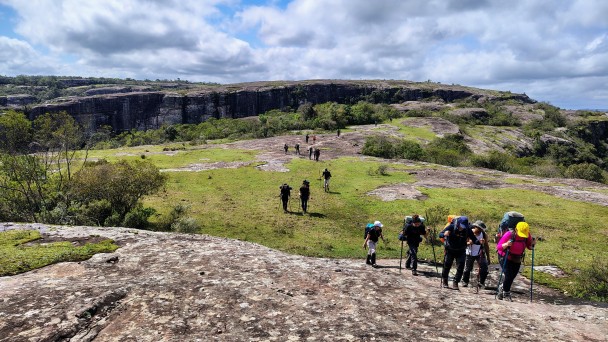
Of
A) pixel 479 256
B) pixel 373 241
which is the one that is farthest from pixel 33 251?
pixel 479 256

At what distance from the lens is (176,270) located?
1293cm

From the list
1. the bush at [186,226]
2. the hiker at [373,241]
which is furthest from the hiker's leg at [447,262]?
the bush at [186,226]

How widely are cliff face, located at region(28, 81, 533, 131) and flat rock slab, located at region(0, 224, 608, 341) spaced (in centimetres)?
13071

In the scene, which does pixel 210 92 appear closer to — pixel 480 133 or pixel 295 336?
pixel 480 133

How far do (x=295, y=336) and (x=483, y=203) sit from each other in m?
32.7

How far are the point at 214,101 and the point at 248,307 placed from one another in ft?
528

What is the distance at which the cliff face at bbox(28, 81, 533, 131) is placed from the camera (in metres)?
143

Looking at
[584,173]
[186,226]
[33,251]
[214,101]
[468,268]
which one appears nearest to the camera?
[33,251]

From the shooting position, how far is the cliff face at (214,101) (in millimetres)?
143375

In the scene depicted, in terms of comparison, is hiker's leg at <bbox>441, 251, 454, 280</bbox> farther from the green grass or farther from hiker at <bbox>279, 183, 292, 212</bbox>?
hiker at <bbox>279, 183, 292, 212</bbox>

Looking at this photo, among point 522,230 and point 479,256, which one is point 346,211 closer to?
point 479,256

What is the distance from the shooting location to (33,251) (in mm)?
13766

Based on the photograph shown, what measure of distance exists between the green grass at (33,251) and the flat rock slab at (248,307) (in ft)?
1.71

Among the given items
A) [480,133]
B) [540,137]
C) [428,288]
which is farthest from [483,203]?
[540,137]
